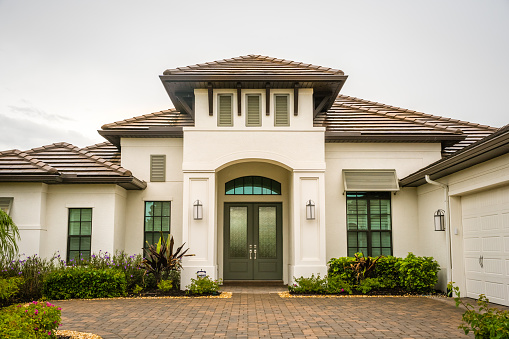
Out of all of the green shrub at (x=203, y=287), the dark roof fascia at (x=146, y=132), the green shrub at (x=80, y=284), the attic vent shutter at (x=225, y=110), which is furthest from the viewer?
the dark roof fascia at (x=146, y=132)

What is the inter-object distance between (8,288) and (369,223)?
1034 centimetres

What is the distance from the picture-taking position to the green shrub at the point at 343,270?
44.6 ft

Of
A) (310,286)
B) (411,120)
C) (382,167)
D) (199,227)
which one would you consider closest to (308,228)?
(310,286)

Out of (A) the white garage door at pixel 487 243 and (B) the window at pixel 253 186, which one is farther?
(B) the window at pixel 253 186

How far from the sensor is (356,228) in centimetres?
1562

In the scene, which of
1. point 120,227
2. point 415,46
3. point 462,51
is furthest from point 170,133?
point 462,51

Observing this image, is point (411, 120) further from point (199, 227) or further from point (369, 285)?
point (199, 227)

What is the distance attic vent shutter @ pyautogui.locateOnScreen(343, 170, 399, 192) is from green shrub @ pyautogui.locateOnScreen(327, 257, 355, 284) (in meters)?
2.51

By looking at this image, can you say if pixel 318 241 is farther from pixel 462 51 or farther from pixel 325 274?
pixel 462 51

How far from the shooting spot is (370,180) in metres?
15.6

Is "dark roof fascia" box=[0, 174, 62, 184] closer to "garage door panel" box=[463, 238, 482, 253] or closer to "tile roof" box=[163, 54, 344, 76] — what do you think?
"tile roof" box=[163, 54, 344, 76]

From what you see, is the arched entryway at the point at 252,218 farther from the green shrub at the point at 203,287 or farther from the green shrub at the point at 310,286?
the green shrub at the point at 203,287

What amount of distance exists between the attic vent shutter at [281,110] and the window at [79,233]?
248 inches

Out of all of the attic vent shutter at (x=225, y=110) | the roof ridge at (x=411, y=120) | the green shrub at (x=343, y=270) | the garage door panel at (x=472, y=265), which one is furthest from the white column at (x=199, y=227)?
the garage door panel at (x=472, y=265)
